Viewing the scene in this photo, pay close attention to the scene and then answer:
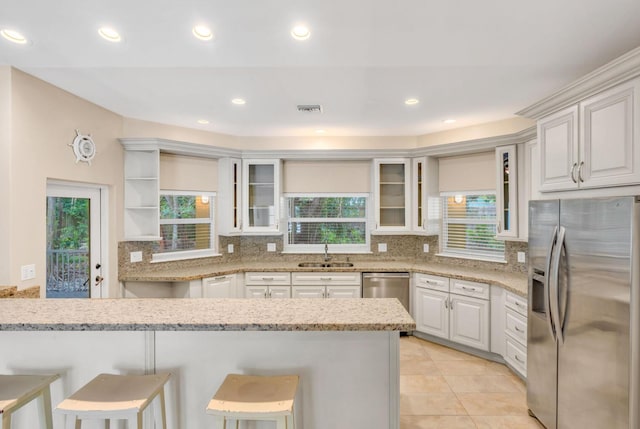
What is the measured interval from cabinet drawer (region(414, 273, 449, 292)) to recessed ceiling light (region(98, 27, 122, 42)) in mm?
3721

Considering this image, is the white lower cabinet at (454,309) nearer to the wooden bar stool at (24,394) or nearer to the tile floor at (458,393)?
the tile floor at (458,393)

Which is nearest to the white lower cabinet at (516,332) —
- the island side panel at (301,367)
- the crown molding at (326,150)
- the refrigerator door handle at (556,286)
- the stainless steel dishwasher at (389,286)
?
the refrigerator door handle at (556,286)

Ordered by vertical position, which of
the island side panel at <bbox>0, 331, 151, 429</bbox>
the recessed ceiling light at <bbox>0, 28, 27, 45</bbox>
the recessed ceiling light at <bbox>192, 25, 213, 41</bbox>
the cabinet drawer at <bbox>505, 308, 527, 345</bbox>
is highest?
the recessed ceiling light at <bbox>0, 28, 27, 45</bbox>

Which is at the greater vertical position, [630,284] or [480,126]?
[480,126]

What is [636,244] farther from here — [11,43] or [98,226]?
[98,226]

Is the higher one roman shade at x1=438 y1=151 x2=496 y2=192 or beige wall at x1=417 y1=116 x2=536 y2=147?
beige wall at x1=417 y1=116 x2=536 y2=147

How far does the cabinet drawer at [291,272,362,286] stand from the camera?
4301 millimetres

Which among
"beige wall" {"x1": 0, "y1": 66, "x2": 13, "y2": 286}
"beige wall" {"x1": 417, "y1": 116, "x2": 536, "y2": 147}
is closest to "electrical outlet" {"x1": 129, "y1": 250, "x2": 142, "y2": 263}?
"beige wall" {"x1": 0, "y1": 66, "x2": 13, "y2": 286}

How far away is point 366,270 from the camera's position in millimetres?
4266

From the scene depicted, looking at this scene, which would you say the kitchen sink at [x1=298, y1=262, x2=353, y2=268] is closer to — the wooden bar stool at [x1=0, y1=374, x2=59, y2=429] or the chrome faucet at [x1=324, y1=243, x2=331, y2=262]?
the chrome faucet at [x1=324, y1=243, x2=331, y2=262]

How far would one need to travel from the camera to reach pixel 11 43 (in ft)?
7.23

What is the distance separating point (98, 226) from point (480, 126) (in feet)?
14.5

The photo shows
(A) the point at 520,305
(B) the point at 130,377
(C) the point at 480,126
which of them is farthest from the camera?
(C) the point at 480,126

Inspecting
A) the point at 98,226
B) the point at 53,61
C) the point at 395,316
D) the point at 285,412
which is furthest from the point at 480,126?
the point at 98,226
